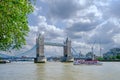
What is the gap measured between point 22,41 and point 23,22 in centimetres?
123

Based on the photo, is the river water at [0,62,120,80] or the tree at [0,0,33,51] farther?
the river water at [0,62,120,80]

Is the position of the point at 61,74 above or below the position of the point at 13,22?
below

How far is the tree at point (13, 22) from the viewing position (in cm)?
1436

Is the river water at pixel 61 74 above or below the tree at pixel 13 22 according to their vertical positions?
below

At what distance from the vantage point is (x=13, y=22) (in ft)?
49.1

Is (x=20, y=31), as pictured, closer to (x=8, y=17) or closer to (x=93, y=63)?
(x=8, y=17)

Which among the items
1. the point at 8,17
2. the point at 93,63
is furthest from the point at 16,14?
the point at 93,63

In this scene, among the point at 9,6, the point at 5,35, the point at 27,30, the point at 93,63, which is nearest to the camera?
the point at 9,6

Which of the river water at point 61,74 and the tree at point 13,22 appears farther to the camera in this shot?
the river water at point 61,74

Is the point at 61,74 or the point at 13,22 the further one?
the point at 61,74

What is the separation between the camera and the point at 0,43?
1595cm

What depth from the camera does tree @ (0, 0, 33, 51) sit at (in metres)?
14.4

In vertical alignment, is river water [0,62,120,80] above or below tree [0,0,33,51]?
below

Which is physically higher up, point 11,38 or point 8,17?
point 8,17
